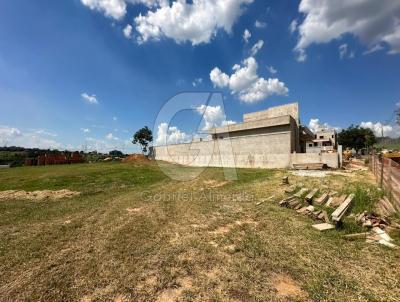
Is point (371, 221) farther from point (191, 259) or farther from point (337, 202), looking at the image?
point (191, 259)

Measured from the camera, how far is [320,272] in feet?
10.9

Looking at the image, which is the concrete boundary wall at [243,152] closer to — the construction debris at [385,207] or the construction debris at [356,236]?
the construction debris at [385,207]

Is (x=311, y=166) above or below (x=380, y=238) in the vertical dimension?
above

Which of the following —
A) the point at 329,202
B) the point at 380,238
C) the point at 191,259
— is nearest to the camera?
the point at 191,259

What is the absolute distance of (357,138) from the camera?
48.8 m

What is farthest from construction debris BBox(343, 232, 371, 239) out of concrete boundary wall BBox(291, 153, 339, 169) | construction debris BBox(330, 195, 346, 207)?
concrete boundary wall BBox(291, 153, 339, 169)

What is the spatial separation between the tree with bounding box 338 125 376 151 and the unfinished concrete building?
1196 inches

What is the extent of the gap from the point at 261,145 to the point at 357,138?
39.0 m

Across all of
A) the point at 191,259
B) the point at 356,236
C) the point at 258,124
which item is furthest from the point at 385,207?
the point at 258,124

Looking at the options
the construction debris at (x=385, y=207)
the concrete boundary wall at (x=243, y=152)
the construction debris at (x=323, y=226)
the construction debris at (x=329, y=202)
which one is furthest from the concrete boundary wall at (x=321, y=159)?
the construction debris at (x=323, y=226)

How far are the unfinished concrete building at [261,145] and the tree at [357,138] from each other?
99.7 feet

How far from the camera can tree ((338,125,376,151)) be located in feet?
154

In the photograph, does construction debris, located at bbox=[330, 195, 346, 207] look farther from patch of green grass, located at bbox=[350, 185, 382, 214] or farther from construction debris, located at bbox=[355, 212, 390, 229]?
construction debris, located at bbox=[355, 212, 390, 229]

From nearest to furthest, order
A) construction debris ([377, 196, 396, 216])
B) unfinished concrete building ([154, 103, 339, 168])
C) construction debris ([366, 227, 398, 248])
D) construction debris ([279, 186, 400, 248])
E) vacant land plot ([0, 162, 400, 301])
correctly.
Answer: vacant land plot ([0, 162, 400, 301]) → construction debris ([366, 227, 398, 248]) → construction debris ([279, 186, 400, 248]) → construction debris ([377, 196, 396, 216]) → unfinished concrete building ([154, 103, 339, 168])
